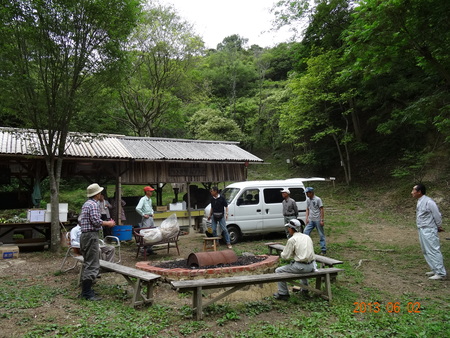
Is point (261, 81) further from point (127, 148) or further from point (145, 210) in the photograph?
point (145, 210)

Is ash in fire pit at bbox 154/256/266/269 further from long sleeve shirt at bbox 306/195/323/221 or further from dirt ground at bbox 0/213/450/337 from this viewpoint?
long sleeve shirt at bbox 306/195/323/221

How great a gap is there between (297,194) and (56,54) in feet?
28.1

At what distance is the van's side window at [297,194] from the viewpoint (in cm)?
1125

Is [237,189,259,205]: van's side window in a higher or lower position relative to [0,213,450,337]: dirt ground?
higher

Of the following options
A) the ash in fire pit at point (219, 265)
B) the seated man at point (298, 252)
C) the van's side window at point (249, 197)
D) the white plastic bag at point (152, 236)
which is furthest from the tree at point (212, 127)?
the seated man at point (298, 252)

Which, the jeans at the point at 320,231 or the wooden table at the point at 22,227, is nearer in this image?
the jeans at the point at 320,231

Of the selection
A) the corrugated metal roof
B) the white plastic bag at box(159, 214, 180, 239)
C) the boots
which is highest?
the corrugated metal roof

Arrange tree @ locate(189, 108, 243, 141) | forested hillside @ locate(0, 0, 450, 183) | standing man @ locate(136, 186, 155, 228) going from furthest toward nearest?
1. tree @ locate(189, 108, 243, 141)
2. standing man @ locate(136, 186, 155, 228)
3. forested hillside @ locate(0, 0, 450, 183)

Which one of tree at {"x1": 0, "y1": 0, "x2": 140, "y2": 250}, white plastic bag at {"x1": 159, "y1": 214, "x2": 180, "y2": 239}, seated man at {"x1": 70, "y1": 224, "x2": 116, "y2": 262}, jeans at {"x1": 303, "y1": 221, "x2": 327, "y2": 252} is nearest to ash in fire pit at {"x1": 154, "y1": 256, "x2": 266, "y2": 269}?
seated man at {"x1": 70, "y1": 224, "x2": 116, "y2": 262}

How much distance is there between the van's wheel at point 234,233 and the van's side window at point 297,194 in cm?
240

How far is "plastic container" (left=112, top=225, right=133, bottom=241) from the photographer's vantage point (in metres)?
9.94

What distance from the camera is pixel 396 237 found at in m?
10.4

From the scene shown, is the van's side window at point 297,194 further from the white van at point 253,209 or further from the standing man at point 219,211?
the standing man at point 219,211

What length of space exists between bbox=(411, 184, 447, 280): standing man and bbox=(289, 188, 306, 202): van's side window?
5200 millimetres
